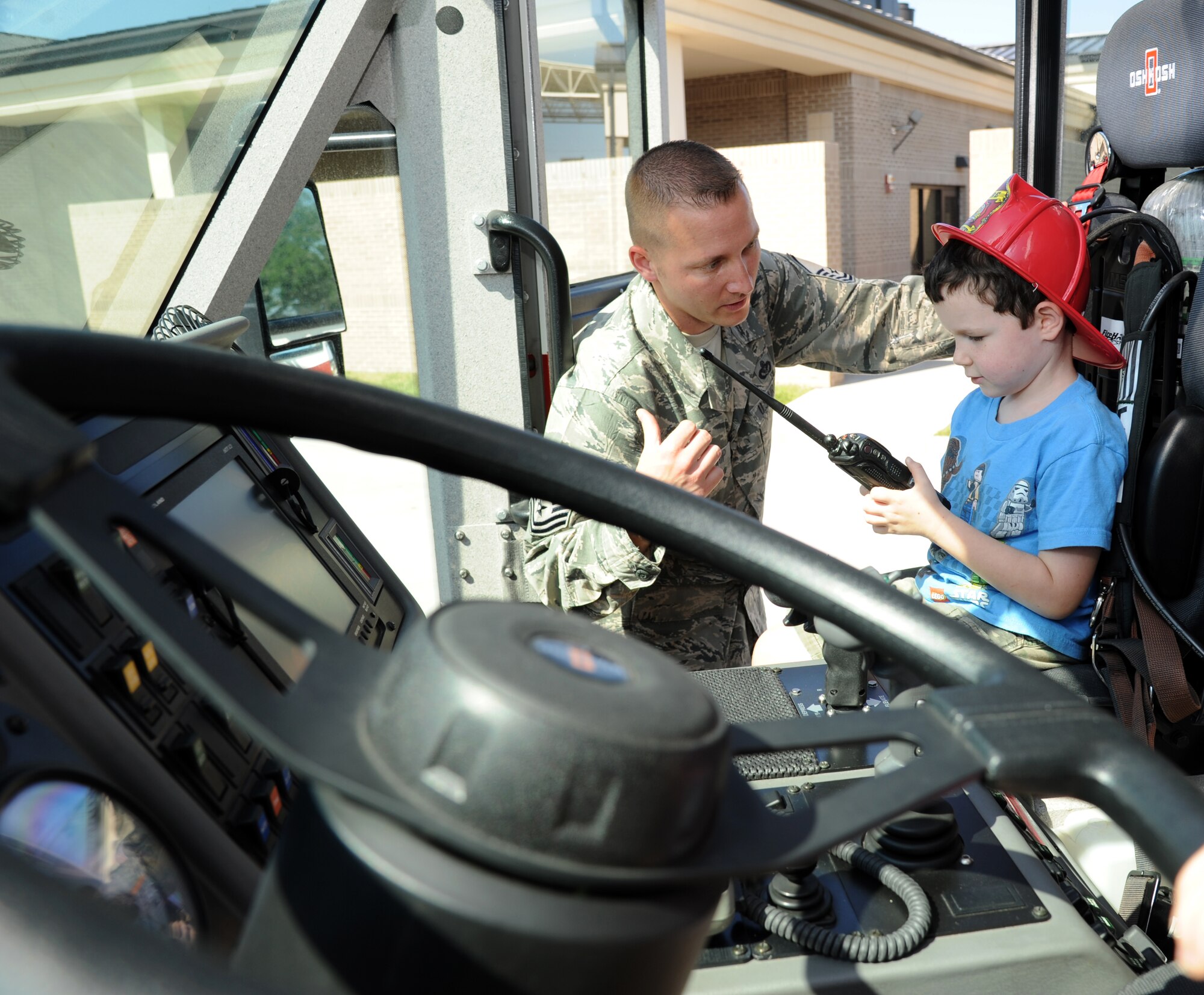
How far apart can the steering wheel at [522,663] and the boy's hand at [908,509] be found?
119 centimetres

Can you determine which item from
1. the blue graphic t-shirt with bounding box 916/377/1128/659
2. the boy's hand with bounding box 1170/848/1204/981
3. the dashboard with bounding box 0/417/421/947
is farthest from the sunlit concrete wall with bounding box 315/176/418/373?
the boy's hand with bounding box 1170/848/1204/981

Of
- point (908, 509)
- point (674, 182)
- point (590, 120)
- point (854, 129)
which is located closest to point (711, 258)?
point (674, 182)

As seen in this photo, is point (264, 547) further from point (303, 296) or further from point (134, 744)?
point (303, 296)

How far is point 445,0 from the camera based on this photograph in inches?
99.8

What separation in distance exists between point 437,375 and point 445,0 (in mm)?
887

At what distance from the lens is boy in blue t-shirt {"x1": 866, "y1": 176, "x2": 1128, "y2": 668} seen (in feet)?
6.17

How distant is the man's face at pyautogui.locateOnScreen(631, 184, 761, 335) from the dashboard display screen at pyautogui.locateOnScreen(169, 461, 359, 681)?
133 centimetres

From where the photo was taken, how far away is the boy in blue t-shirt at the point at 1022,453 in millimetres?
1881

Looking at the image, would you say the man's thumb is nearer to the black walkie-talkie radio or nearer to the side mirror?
the black walkie-talkie radio

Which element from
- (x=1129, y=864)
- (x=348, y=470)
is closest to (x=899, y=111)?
(x=348, y=470)

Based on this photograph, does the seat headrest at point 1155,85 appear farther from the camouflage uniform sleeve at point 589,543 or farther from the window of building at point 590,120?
the window of building at point 590,120

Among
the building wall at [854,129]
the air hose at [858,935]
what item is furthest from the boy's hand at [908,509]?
the building wall at [854,129]

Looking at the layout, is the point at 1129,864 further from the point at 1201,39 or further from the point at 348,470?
the point at 348,470

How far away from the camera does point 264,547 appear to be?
47.6 inches
